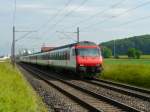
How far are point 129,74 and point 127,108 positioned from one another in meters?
18.3

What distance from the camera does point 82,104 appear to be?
17703 mm

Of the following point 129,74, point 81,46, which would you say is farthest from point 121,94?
point 81,46

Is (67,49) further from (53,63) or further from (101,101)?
(101,101)

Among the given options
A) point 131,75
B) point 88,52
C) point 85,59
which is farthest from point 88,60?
point 131,75

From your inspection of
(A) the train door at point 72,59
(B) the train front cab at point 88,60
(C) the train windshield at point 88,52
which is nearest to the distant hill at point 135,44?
(A) the train door at point 72,59

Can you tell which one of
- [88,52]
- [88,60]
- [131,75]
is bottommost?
[131,75]

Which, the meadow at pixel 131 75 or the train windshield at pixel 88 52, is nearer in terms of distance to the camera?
the meadow at pixel 131 75

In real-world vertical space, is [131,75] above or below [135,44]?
below

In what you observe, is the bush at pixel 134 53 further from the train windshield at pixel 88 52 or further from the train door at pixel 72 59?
the train windshield at pixel 88 52

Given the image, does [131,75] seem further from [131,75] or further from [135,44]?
[135,44]

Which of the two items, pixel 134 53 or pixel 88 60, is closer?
pixel 88 60

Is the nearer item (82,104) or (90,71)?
(82,104)

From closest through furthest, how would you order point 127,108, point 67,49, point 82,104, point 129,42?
point 127,108
point 82,104
point 67,49
point 129,42

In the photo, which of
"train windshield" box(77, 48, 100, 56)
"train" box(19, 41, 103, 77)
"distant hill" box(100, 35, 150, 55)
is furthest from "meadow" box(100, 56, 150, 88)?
"distant hill" box(100, 35, 150, 55)
